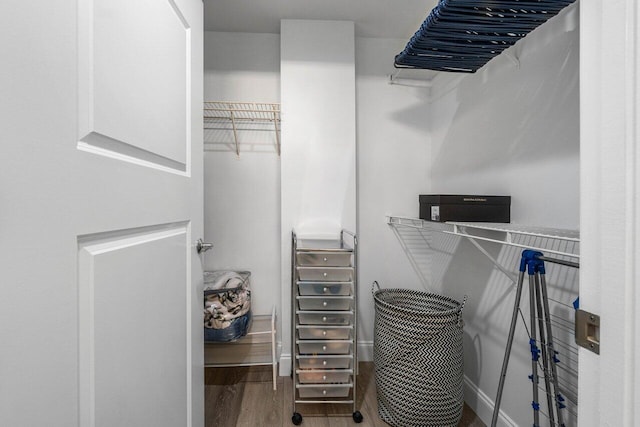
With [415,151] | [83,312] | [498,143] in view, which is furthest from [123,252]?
[415,151]

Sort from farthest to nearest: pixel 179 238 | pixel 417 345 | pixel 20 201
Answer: pixel 417 345
pixel 179 238
pixel 20 201

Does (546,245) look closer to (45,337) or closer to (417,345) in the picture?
(417,345)

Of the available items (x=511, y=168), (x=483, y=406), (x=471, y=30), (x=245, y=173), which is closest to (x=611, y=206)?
(x=471, y=30)

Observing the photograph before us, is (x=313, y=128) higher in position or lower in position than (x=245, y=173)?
higher

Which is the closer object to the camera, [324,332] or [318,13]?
[324,332]

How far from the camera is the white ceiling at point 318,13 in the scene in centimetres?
183

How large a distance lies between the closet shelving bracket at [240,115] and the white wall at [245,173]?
0.04 metres

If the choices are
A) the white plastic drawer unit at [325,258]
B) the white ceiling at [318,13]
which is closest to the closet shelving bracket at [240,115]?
the white ceiling at [318,13]

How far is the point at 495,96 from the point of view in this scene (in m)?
1.56

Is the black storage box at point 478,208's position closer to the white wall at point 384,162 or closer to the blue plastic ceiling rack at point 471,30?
the blue plastic ceiling rack at point 471,30

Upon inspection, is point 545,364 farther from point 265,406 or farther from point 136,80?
point 136,80

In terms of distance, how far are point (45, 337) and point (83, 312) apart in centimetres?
9

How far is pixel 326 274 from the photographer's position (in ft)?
5.20

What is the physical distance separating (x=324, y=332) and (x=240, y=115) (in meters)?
1.46
